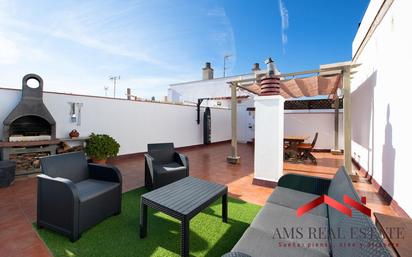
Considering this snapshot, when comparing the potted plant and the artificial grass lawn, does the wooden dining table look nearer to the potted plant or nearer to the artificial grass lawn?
the artificial grass lawn

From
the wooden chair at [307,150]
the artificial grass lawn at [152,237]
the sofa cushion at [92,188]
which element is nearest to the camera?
the artificial grass lawn at [152,237]

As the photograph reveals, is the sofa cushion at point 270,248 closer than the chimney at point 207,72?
Yes

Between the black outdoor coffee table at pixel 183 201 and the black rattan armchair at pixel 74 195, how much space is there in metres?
0.71

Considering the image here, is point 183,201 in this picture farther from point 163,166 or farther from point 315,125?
point 315,125

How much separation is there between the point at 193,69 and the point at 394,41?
13475 millimetres

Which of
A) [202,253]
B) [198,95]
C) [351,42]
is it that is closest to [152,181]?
[202,253]

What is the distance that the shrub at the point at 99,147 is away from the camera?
18.7 ft

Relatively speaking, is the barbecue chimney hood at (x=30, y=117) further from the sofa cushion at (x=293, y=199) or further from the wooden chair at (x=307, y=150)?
the wooden chair at (x=307, y=150)

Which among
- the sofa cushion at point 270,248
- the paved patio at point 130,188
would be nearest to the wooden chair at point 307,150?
the paved patio at point 130,188

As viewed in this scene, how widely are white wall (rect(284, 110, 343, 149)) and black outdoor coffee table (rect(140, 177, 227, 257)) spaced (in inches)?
341

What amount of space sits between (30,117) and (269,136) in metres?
5.98

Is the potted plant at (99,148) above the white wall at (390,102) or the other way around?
the other way around

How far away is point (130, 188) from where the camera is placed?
410cm

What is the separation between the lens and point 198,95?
1537 cm
